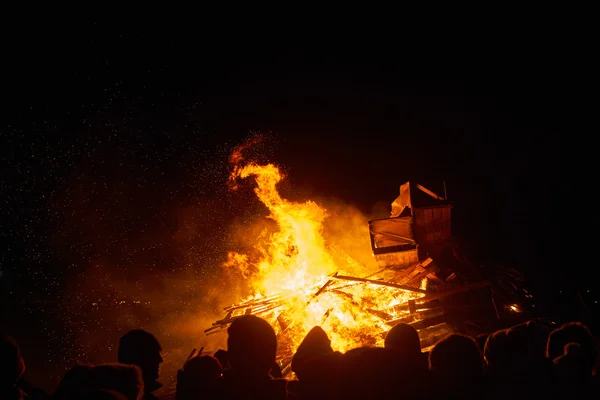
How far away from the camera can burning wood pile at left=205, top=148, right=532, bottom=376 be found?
7633 mm

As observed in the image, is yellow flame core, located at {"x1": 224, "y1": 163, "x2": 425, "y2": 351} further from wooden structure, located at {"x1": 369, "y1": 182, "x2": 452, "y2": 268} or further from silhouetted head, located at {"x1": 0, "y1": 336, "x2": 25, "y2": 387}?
silhouetted head, located at {"x1": 0, "y1": 336, "x2": 25, "y2": 387}

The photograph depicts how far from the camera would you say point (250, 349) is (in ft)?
7.26

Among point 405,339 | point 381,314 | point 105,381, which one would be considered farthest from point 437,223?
point 105,381

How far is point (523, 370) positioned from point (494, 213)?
16.2 metres

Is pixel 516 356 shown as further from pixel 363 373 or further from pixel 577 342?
pixel 363 373

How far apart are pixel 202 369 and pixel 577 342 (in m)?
3.93

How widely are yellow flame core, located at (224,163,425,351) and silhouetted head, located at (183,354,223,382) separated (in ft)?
18.6

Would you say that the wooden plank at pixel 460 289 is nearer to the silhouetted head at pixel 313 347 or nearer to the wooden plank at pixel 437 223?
the wooden plank at pixel 437 223

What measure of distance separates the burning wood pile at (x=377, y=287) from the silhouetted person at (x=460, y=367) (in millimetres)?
5409

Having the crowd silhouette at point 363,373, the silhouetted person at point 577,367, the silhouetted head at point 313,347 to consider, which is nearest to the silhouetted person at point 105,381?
the crowd silhouette at point 363,373

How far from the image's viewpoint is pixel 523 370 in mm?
2340

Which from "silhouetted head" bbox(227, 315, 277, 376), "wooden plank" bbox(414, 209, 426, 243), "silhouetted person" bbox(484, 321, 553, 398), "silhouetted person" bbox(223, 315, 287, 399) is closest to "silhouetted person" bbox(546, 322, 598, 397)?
"silhouetted person" bbox(484, 321, 553, 398)

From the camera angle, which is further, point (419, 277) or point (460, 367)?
point (419, 277)

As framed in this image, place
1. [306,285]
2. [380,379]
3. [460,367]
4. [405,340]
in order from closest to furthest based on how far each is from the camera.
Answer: [380,379]
[460,367]
[405,340]
[306,285]
